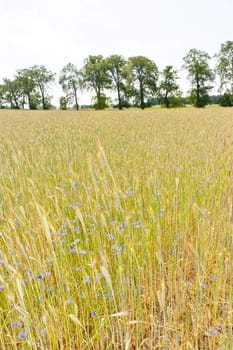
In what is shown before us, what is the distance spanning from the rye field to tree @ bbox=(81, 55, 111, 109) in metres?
41.4

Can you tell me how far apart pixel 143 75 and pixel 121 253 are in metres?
45.6

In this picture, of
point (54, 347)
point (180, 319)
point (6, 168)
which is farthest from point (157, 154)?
point (54, 347)

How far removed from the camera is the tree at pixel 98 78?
42.5 m

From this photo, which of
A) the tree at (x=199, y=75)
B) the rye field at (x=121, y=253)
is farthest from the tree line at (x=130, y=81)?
the rye field at (x=121, y=253)

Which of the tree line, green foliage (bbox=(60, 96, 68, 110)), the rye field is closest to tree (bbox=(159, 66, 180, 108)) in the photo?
the tree line

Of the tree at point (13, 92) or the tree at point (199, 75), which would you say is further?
the tree at point (13, 92)

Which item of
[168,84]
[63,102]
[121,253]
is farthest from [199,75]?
[121,253]

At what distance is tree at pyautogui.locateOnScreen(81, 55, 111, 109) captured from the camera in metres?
42.5

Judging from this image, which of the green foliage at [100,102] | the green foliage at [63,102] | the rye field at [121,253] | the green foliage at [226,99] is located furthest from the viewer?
the green foliage at [63,102]

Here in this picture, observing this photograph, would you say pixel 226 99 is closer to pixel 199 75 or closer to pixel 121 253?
pixel 199 75

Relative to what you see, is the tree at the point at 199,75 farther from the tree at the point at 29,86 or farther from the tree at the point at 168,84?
the tree at the point at 29,86

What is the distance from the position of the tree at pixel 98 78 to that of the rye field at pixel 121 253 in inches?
1629

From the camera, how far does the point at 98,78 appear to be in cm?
4297

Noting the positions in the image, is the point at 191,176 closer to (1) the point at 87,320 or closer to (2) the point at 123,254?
(2) the point at 123,254
